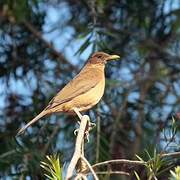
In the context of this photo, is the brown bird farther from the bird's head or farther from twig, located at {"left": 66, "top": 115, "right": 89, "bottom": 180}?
twig, located at {"left": 66, "top": 115, "right": 89, "bottom": 180}

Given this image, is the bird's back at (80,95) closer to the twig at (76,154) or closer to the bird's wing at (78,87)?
the bird's wing at (78,87)

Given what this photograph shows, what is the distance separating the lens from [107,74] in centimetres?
795

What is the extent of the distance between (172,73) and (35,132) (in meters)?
2.43

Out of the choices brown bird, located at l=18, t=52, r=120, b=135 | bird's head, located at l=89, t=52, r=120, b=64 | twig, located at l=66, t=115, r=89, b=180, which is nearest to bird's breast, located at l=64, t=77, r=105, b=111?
brown bird, located at l=18, t=52, r=120, b=135

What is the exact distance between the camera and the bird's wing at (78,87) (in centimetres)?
598

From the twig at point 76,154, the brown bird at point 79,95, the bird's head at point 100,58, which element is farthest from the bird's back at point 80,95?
the twig at point 76,154

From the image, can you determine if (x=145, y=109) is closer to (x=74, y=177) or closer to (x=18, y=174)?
(x=18, y=174)

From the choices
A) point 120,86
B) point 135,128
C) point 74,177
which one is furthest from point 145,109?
point 74,177

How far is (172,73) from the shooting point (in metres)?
8.45

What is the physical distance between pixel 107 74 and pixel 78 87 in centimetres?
160

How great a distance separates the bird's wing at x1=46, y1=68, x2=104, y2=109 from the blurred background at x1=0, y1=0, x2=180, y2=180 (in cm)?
22

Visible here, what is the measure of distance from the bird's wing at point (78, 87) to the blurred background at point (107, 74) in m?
0.22

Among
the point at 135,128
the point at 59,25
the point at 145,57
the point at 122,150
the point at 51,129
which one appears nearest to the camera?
the point at 51,129

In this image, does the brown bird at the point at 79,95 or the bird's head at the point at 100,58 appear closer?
the brown bird at the point at 79,95
